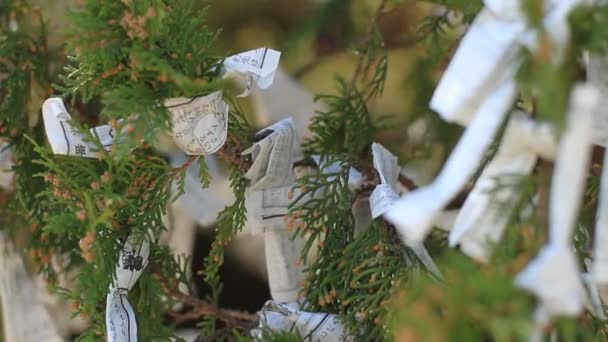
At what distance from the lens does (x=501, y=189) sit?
0.30 meters

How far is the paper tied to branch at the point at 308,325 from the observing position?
0.41 meters

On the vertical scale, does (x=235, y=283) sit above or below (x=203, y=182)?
below

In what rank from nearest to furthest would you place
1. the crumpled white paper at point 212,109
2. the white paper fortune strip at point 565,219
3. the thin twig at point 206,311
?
the white paper fortune strip at point 565,219
the crumpled white paper at point 212,109
the thin twig at point 206,311

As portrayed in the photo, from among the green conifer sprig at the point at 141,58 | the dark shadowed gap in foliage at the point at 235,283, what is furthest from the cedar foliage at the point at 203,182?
the dark shadowed gap in foliage at the point at 235,283

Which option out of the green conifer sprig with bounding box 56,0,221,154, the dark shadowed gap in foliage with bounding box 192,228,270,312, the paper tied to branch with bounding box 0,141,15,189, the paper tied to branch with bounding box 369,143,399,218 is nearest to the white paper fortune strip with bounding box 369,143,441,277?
the paper tied to branch with bounding box 369,143,399,218

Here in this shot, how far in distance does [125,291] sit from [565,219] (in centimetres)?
24

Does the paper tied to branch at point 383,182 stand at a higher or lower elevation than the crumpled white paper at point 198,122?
lower

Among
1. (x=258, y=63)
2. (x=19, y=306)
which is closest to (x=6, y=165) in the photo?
(x=19, y=306)

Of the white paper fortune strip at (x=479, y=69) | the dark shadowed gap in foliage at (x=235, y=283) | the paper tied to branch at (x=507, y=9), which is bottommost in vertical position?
the dark shadowed gap in foliage at (x=235, y=283)

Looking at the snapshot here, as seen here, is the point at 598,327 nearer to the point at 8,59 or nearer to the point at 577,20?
the point at 577,20

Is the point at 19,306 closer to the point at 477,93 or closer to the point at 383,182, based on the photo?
the point at 383,182

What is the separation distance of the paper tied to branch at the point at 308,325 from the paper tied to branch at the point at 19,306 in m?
0.20

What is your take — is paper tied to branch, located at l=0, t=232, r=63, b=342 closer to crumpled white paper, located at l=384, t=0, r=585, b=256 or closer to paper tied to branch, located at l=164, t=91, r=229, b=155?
paper tied to branch, located at l=164, t=91, r=229, b=155

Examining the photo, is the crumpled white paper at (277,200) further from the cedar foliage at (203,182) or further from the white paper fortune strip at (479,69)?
the white paper fortune strip at (479,69)
